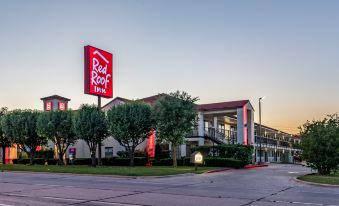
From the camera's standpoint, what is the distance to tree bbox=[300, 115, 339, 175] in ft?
86.8

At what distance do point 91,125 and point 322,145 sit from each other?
23815mm

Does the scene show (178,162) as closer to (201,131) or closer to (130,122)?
(130,122)

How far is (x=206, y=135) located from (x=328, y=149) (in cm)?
2524

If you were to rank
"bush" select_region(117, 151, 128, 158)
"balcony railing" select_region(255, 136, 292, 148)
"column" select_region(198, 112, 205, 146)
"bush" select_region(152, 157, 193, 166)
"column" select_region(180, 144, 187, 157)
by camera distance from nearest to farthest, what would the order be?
"bush" select_region(152, 157, 193, 166) < "bush" select_region(117, 151, 128, 158) < "column" select_region(198, 112, 205, 146) < "column" select_region(180, 144, 187, 157) < "balcony railing" select_region(255, 136, 292, 148)

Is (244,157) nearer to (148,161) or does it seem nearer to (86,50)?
(148,161)

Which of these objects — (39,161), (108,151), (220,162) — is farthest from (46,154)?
(220,162)

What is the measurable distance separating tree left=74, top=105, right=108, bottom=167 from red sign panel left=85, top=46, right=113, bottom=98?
83.3 inches

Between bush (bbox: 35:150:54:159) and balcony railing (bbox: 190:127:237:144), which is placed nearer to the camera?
balcony railing (bbox: 190:127:237:144)

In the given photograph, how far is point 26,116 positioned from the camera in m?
47.6

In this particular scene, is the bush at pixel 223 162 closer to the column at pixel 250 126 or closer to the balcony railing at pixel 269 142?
the column at pixel 250 126

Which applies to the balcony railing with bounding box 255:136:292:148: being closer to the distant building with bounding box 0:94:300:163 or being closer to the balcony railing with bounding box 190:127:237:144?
the distant building with bounding box 0:94:300:163

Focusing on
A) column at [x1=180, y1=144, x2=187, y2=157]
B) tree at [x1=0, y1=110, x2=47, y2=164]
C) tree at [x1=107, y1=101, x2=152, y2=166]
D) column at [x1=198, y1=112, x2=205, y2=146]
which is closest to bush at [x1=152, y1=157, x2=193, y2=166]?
tree at [x1=107, y1=101, x2=152, y2=166]

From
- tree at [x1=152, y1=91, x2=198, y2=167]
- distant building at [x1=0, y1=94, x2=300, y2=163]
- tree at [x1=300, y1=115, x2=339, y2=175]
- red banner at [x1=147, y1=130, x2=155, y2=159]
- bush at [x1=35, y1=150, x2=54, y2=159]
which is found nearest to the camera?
tree at [x1=300, y1=115, x2=339, y2=175]

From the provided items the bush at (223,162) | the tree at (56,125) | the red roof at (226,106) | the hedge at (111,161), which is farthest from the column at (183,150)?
the tree at (56,125)
